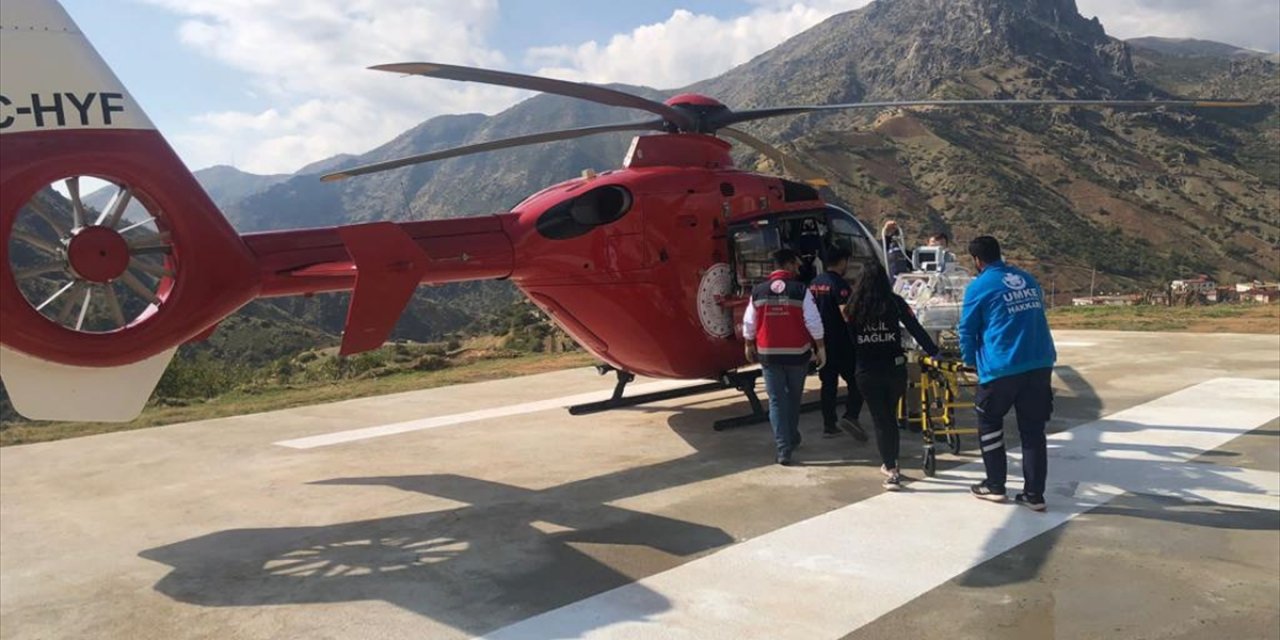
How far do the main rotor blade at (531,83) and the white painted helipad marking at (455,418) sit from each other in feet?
14.0

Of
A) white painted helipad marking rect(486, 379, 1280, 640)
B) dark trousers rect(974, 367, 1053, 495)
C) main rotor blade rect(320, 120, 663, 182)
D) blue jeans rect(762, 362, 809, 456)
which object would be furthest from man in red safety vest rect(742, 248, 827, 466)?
main rotor blade rect(320, 120, 663, 182)

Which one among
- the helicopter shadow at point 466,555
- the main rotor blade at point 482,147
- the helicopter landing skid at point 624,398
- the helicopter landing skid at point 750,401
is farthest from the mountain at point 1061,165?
the helicopter shadow at point 466,555

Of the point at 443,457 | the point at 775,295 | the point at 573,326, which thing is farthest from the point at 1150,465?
the point at 443,457

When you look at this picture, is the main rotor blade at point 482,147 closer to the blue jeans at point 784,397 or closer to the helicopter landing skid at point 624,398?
the helicopter landing skid at point 624,398

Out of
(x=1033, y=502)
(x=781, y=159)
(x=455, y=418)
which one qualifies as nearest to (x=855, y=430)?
(x=1033, y=502)

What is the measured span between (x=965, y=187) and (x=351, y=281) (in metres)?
78.4

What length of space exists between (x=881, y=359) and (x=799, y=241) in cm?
313

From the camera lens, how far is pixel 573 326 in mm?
8336

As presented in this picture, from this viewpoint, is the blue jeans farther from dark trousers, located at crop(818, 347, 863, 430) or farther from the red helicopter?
the red helicopter

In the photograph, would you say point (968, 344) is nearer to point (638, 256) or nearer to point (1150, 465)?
point (1150, 465)

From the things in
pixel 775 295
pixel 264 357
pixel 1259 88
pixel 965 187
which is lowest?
pixel 264 357

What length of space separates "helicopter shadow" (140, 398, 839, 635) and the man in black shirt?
1873 mm

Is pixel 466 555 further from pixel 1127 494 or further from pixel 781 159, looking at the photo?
pixel 781 159

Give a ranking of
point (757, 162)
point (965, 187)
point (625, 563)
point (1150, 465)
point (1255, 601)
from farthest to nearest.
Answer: point (757, 162) → point (965, 187) → point (1150, 465) → point (625, 563) → point (1255, 601)
